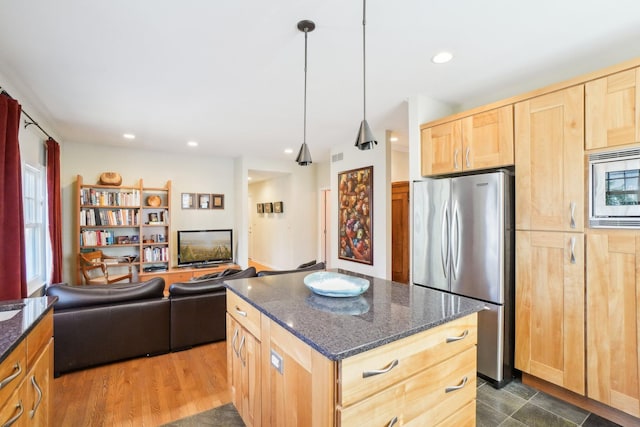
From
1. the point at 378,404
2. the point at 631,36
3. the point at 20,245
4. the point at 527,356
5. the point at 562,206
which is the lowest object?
the point at 527,356

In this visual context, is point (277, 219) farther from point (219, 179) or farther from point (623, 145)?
point (623, 145)

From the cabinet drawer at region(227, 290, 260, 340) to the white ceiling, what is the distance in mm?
1762

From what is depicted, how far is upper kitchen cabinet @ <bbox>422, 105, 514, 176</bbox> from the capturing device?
8.18ft

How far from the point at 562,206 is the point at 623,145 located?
493 mm

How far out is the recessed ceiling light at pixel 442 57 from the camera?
2.31m

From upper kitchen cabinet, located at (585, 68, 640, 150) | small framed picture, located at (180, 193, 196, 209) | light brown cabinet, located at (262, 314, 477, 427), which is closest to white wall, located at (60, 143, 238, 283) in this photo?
small framed picture, located at (180, 193, 196, 209)

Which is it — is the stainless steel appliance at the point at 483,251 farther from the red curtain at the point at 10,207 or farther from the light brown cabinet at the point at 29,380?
the red curtain at the point at 10,207

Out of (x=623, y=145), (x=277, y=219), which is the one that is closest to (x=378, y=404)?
(x=623, y=145)

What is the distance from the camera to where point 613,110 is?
1941 millimetres

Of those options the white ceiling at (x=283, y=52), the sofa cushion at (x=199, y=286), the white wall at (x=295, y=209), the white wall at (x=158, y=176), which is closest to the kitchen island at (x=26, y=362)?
the sofa cushion at (x=199, y=286)

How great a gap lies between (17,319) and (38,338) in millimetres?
143

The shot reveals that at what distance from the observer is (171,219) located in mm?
5902

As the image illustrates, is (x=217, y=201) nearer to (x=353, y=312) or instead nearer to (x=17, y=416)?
(x=17, y=416)

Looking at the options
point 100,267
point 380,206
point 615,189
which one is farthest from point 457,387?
point 100,267
